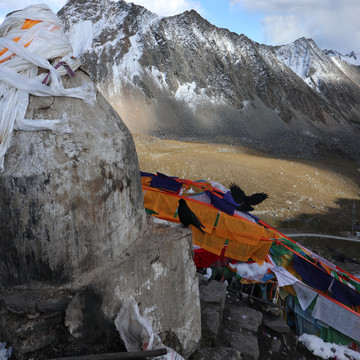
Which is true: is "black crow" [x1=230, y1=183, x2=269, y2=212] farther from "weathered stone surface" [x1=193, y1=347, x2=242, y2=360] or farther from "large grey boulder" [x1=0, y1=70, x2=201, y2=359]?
"large grey boulder" [x1=0, y1=70, x2=201, y2=359]

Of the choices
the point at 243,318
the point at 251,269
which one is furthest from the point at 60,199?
the point at 251,269

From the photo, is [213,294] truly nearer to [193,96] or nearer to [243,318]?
[243,318]

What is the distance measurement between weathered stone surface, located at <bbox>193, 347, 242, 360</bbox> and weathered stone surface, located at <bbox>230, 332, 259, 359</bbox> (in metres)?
0.34

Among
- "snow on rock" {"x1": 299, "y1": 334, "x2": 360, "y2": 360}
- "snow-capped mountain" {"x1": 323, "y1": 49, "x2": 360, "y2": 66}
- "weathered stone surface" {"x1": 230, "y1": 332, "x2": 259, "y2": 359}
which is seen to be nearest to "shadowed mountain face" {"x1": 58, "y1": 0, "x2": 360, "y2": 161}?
"snow on rock" {"x1": 299, "y1": 334, "x2": 360, "y2": 360}

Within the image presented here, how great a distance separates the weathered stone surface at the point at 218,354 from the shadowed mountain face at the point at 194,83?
2931 cm

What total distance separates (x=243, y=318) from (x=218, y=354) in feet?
4.29

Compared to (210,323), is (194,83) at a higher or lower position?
higher

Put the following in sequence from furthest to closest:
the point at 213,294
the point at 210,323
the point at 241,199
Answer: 1. the point at 241,199
2. the point at 213,294
3. the point at 210,323

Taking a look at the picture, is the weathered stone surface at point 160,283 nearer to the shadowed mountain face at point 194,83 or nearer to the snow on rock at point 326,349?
the snow on rock at point 326,349

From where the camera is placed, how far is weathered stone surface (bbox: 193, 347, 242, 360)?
372 centimetres

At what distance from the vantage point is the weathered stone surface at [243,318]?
480cm

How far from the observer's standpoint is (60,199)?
269 cm

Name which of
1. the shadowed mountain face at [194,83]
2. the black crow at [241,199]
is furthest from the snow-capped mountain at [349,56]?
the black crow at [241,199]

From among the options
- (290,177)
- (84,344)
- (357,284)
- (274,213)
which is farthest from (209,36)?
(84,344)
